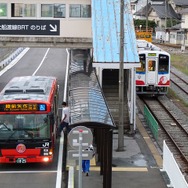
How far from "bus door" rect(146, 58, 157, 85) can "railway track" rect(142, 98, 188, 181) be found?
3.98 feet

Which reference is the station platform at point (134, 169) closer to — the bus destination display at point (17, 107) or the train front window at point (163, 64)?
the bus destination display at point (17, 107)

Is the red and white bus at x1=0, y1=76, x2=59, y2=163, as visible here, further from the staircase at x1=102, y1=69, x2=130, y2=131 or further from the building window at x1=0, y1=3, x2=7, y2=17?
the building window at x1=0, y1=3, x2=7, y2=17

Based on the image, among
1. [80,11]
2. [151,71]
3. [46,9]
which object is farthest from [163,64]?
[46,9]

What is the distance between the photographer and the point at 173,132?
2280 centimetres

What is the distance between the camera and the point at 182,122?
82.1ft

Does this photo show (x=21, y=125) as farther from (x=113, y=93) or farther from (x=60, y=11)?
(x=60, y=11)

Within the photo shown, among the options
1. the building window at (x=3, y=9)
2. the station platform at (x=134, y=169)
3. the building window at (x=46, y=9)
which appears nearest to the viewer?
the station platform at (x=134, y=169)

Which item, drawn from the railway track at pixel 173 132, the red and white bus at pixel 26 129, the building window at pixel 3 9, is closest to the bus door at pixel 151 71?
the railway track at pixel 173 132

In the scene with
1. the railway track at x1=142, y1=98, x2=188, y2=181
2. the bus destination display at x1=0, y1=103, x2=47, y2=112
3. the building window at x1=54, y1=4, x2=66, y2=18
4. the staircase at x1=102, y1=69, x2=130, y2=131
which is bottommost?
the railway track at x1=142, y1=98, x2=188, y2=181

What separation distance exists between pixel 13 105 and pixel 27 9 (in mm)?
13992

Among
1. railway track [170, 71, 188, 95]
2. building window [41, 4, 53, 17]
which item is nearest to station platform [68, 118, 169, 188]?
building window [41, 4, 53, 17]

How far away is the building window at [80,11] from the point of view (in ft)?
95.7

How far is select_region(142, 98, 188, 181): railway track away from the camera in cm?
1847

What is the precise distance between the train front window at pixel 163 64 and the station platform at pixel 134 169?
11.0 meters
